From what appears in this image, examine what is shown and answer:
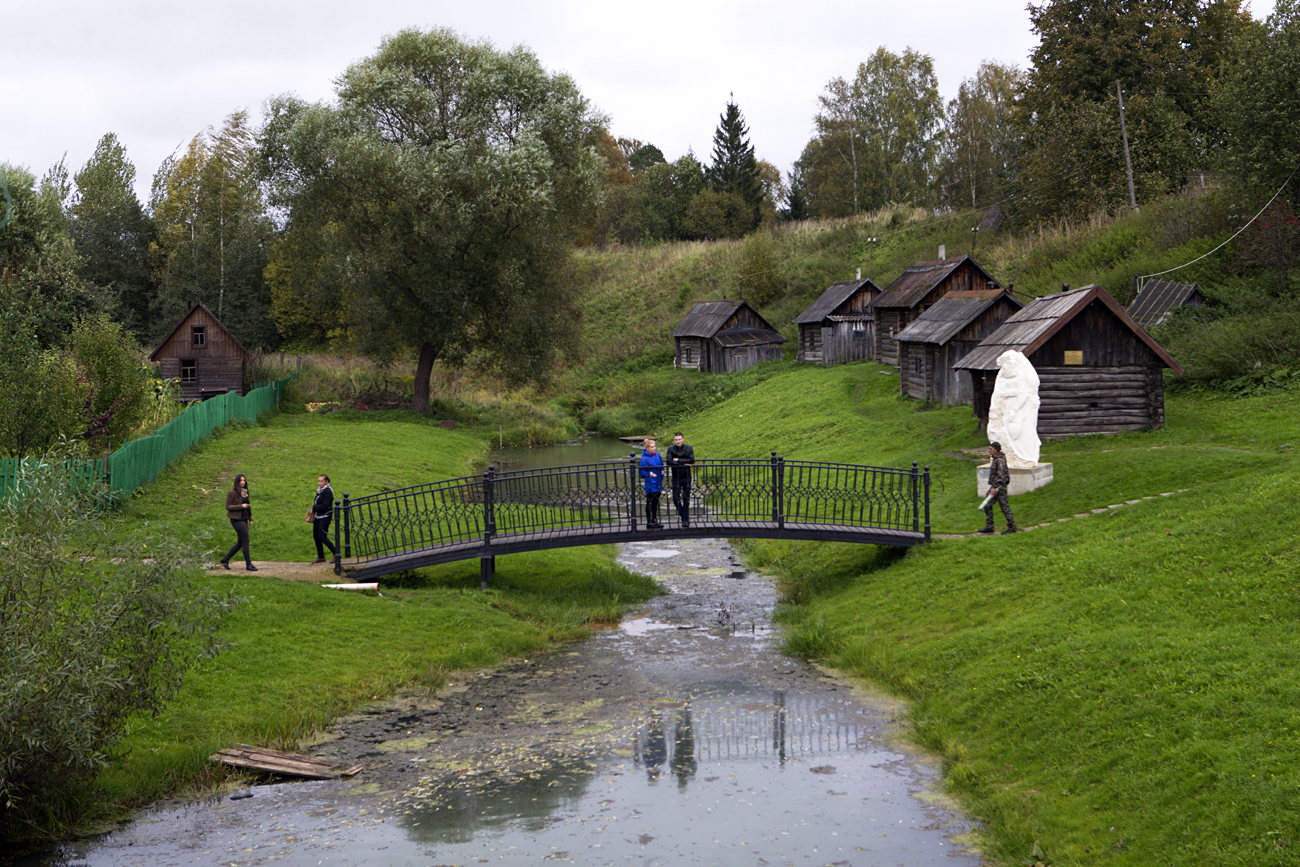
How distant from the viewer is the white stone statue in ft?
69.6

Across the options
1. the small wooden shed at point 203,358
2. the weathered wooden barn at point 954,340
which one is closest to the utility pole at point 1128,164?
the weathered wooden barn at point 954,340

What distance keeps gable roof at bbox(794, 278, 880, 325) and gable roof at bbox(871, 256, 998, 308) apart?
2.25m

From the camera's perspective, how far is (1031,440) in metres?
21.4

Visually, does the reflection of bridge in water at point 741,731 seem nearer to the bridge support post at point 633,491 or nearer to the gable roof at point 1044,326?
the bridge support post at point 633,491

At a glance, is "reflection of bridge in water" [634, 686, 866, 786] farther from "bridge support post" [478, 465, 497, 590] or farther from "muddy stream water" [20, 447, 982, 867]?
"bridge support post" [478, 465, 497, 590]

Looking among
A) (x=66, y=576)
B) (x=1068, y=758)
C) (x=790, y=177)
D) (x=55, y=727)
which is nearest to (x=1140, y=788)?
(x=1068, y=758)

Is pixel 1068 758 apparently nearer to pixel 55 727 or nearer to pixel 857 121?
pixel 55 727

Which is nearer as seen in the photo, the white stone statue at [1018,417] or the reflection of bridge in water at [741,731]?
the reflection of bridge in water at [741,731]

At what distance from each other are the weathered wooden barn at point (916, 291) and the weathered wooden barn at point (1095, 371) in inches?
672

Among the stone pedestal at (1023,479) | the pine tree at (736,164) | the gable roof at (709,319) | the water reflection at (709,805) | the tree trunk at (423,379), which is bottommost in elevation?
the water reflection at (709,805)

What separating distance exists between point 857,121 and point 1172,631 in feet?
236

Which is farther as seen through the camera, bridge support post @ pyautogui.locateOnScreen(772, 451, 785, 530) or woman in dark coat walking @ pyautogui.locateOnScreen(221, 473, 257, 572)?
bridge support post @ pyautogui.locateOnScreen(772, 451, 785, 530)

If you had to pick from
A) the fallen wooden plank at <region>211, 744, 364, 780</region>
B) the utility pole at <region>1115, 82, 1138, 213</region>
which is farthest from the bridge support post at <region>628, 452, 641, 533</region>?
the utility pole at <region>1115, 82, 1138, 213</region>

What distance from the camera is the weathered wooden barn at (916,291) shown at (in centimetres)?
4528
